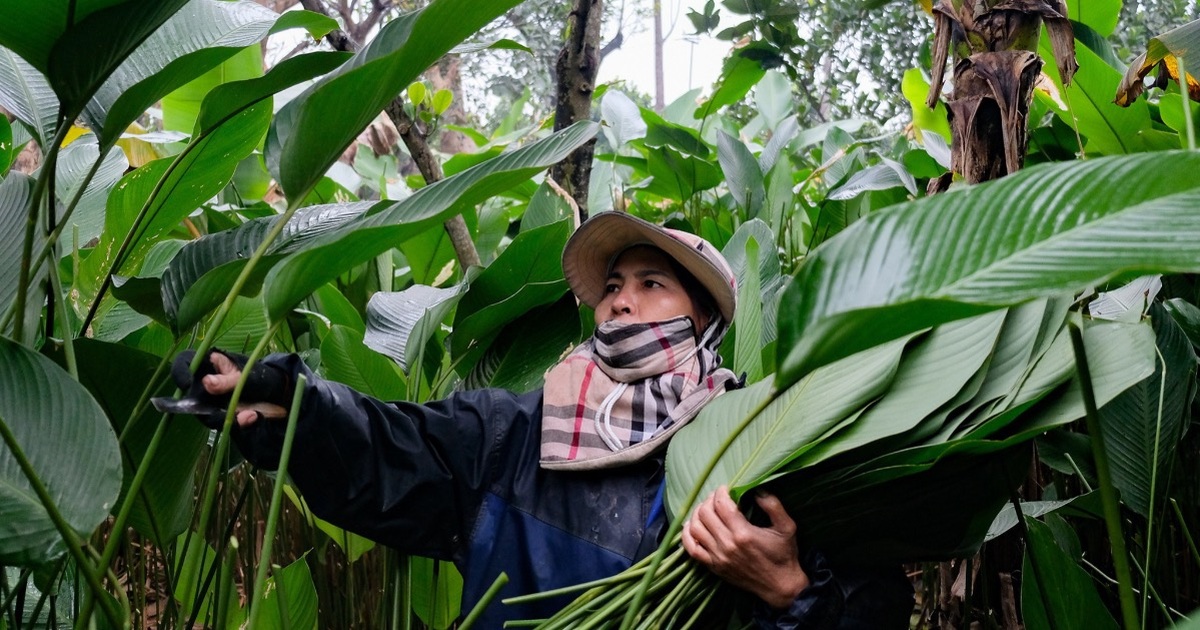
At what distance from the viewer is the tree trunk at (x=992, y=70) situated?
1.03 metres

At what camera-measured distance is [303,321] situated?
58.2 inches

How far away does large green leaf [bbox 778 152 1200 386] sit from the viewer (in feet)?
1.51

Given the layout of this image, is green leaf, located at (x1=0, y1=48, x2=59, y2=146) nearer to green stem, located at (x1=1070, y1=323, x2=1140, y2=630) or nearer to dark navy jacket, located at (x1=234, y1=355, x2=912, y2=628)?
dark navy jacket, located at (x1=234, y1=355, x2=912, y2=628)

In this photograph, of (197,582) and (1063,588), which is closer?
(1063,588)

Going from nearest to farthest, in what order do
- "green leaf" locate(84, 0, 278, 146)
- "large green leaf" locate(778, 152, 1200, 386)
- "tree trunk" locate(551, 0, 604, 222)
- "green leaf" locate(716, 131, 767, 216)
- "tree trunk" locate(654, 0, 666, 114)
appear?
"large green leaf" locate(778, 152, 1200, 386) < "green leaf" locate(84, 0, 278, 146) < "tree trunk" locate(551, 0, 604, 222) < "green leaf" locate(716, 131, 767, 216) < "tree trunk" locate(654, 0, 666, 114)

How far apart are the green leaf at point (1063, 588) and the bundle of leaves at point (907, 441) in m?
0.08

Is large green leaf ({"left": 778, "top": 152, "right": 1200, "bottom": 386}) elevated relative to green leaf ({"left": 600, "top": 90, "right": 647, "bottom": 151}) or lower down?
lower down

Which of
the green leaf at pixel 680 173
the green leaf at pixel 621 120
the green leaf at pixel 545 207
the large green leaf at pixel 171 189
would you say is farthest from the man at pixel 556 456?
the green leaf at pixel 621 120

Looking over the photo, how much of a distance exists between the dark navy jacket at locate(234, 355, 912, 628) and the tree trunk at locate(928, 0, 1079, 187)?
1.52 feet

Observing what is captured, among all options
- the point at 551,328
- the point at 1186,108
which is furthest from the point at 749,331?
the point at 1186,108

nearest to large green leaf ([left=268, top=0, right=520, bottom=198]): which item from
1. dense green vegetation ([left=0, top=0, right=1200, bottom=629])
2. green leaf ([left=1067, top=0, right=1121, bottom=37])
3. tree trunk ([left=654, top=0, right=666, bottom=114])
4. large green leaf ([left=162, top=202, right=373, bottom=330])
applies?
dense green vegetation ([left=0, top=0, right=1200, bottom=629])

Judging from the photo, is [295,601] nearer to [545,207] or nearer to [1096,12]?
[545,207]

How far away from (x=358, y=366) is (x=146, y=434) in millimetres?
247

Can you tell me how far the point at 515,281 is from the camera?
1.21m
